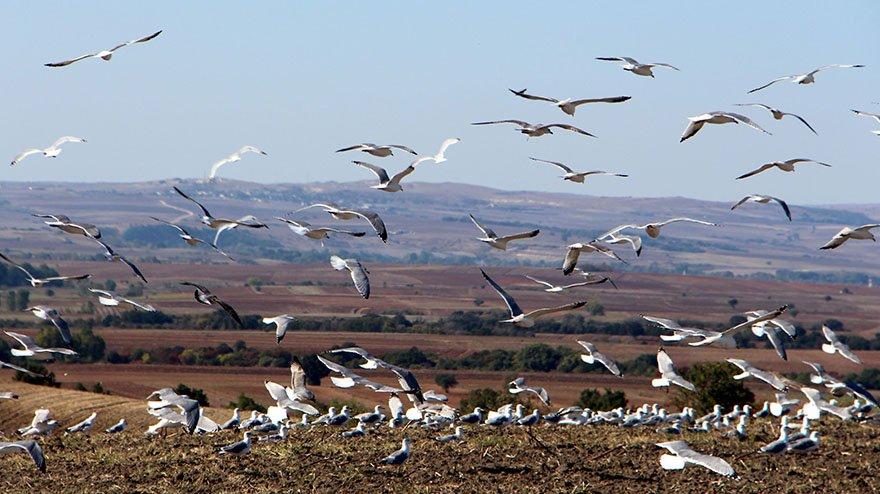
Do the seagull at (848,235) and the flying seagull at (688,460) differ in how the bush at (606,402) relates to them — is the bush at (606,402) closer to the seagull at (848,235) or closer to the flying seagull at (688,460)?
the seagull at (848,235)

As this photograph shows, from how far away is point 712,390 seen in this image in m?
35.0

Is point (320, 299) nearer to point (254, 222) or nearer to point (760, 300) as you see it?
point (760, 300)

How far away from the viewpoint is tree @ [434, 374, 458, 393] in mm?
63816

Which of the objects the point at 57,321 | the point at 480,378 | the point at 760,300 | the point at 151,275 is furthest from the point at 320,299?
the point at 57,321

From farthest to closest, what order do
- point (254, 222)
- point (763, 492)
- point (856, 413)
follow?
point (856, 413)
point (254, 222)
point (763, 492)

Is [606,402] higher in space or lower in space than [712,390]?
lower

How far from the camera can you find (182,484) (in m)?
19.4

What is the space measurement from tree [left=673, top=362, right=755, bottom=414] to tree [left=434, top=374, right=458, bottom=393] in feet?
88.5

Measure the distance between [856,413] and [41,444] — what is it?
46.4 ft

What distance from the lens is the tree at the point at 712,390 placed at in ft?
113

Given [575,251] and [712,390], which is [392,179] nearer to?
[575,251]

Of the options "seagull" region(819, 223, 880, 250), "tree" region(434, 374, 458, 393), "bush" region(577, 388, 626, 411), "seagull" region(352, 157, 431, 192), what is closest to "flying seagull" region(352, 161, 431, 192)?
"seagull" region(352, 157, 431, 192)

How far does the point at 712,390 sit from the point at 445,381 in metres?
30.6

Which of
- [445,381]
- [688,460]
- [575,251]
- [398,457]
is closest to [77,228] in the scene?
[398,457]
